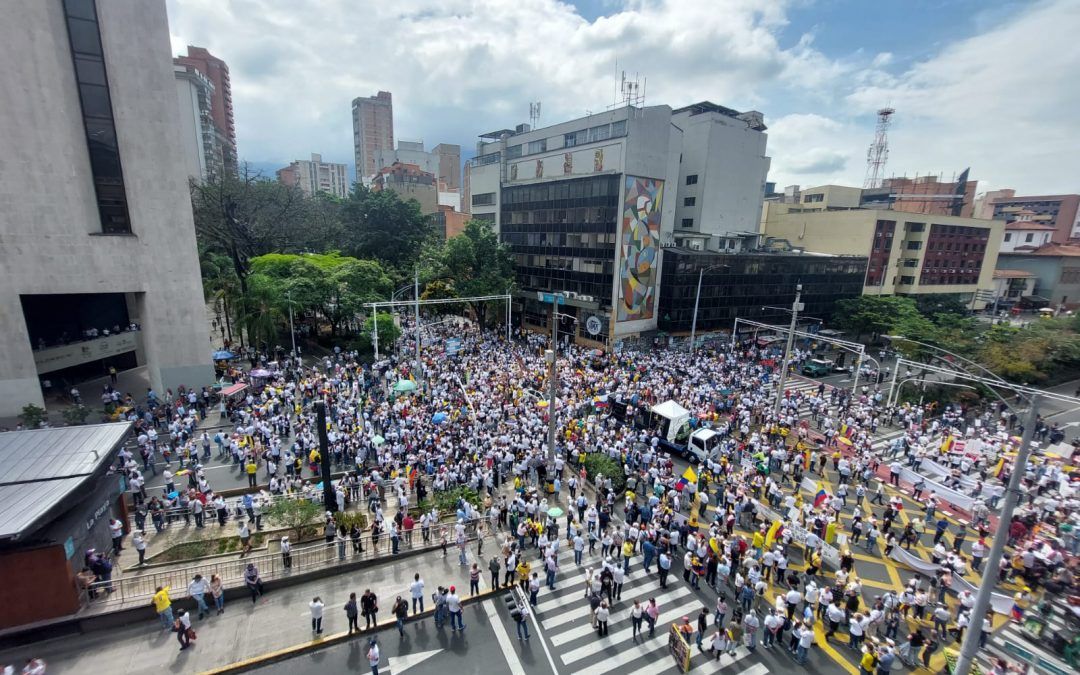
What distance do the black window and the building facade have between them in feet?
130

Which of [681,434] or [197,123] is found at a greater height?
[197,123]

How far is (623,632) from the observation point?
510 inches

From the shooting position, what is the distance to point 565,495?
19297mm

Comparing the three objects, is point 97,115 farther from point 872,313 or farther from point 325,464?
point 872,313

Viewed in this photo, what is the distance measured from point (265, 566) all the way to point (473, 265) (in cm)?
3327

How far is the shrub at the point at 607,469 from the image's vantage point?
1912 cm

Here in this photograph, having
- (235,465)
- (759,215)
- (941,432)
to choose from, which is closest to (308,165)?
(759,215)

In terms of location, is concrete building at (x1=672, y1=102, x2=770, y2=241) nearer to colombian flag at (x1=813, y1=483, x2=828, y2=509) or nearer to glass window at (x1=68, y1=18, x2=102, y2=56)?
colombian flag at (x1=813, y1=483, x2=828, y2=509)

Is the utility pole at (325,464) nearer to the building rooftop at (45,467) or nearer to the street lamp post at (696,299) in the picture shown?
the building rooftop at (45,467)

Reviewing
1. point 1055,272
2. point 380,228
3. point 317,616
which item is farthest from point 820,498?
point 1055,272

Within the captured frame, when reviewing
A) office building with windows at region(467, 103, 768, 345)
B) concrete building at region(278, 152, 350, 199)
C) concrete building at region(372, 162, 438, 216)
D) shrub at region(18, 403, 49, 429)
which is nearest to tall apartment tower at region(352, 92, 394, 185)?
concrete building at region(278, 152, 350, 199)

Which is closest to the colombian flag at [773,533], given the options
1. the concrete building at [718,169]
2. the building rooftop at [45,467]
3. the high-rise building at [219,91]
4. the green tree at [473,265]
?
the building rooftop at [45,467]

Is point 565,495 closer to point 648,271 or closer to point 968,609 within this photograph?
point 968,609

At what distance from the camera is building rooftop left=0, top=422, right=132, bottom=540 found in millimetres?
11727
